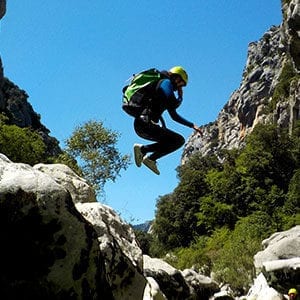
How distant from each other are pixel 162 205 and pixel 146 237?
6.28 m

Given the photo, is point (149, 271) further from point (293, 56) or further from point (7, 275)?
point (293, 56)

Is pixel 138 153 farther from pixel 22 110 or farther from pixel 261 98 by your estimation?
pixel 261 98

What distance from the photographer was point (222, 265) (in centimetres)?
3459

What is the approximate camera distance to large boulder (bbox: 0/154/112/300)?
15.0ft

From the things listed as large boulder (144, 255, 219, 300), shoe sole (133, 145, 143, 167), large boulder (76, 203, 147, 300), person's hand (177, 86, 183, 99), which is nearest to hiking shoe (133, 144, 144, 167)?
shoe sole (133, 145, 143, 167)

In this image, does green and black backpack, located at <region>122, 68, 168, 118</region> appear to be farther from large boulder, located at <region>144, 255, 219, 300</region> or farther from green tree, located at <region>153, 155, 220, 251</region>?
green tree, located at <region>153, 155, 220, 251</region>

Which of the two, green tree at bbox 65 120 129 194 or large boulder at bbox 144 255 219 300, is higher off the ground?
green tree at bbox 65 120 129 194

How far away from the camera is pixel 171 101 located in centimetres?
735

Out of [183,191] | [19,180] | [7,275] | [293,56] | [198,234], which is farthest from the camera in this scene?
[183,191]

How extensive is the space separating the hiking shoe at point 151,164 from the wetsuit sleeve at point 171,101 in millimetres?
698

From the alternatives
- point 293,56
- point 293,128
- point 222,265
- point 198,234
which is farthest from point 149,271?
point 293,128

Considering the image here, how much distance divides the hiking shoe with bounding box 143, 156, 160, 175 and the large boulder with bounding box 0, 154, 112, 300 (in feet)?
9.98

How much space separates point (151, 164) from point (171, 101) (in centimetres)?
107

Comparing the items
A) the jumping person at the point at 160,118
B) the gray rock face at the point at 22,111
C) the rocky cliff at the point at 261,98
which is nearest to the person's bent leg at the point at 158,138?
the jumping person at the point at 160,118
